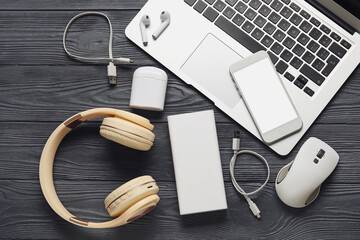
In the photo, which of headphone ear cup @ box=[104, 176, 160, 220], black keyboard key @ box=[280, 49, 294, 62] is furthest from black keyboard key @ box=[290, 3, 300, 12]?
headphone ear cup @ box=[104, 176, 160, 220]

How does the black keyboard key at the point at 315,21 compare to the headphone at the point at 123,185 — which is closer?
the headphone at the point at 123,185

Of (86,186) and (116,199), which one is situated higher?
(116,199)

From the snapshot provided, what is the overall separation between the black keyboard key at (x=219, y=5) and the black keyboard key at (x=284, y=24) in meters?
0.14

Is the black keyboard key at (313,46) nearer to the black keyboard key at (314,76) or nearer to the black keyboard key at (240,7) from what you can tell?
the black keyboard key at (314,76)

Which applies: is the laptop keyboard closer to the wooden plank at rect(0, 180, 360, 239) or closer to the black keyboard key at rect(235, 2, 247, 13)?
the black keyboard key at rect(235, 2, 247, 13)

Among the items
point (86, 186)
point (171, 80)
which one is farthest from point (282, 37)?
point (86, 186)

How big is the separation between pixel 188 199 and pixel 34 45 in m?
0.54

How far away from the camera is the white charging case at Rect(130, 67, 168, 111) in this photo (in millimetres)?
821

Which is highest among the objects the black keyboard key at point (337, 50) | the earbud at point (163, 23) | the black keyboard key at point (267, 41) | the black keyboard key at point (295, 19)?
the black keyboard key at point (295, 19)

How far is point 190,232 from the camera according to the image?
85 centimetres

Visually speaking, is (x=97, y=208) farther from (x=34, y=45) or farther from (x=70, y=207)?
(x=34, y=45)

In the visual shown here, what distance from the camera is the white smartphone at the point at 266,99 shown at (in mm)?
826

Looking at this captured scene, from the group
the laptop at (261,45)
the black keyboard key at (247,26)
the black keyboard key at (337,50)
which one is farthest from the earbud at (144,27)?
the black keyboard key at (337,50)

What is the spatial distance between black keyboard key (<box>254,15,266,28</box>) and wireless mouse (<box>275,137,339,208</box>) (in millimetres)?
285
